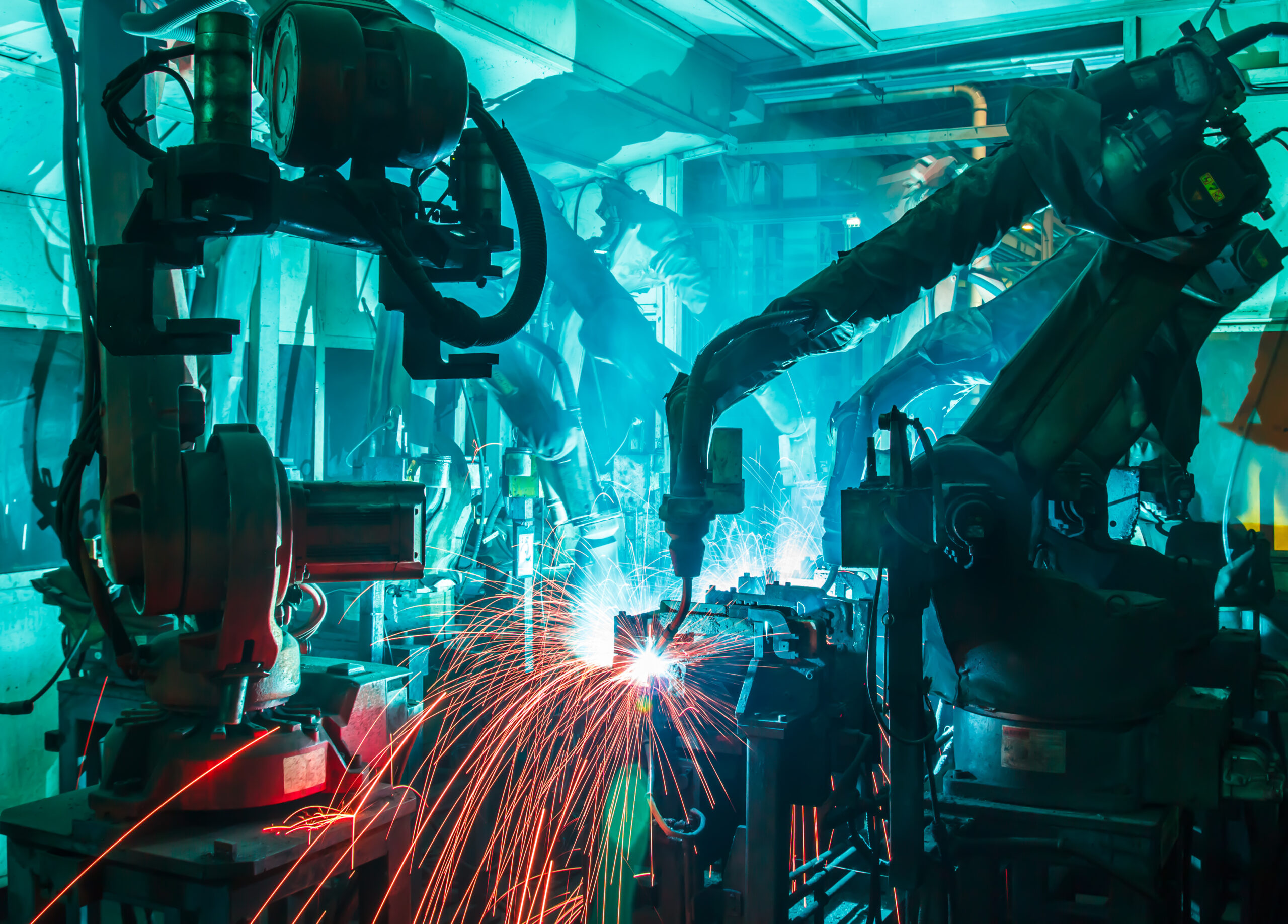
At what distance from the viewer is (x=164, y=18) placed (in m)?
2.08

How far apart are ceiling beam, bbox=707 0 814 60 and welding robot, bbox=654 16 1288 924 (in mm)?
3001

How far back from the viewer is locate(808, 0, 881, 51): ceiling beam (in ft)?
16.2

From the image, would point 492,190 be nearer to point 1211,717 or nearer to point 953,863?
point 953,863

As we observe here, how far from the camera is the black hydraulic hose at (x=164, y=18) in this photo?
6.73 ft

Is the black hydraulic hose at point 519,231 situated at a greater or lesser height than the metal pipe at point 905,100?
lesser

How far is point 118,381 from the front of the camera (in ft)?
5.89

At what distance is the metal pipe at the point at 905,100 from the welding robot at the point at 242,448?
17.4 feet

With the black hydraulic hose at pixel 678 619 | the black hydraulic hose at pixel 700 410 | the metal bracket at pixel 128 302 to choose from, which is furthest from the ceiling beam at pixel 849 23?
the metal bracket at pixel 128 302

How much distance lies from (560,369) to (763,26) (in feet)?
7.60

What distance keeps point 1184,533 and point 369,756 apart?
3.28 meters

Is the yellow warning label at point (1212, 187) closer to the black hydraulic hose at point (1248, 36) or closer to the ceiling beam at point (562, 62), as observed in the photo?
the black hydraulic hose at point (1248, 36)

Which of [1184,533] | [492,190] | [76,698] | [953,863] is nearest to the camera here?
[492,190]

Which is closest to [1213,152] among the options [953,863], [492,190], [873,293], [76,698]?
[873,293]

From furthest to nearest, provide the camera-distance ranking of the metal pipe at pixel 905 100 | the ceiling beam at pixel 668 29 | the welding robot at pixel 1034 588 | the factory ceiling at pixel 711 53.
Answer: the metal pipe at pixel 905 100, the ceiling beam at pixel 668 29, the factory ceiling at pixel 711 53, the welding robot at pixel 1034 588
